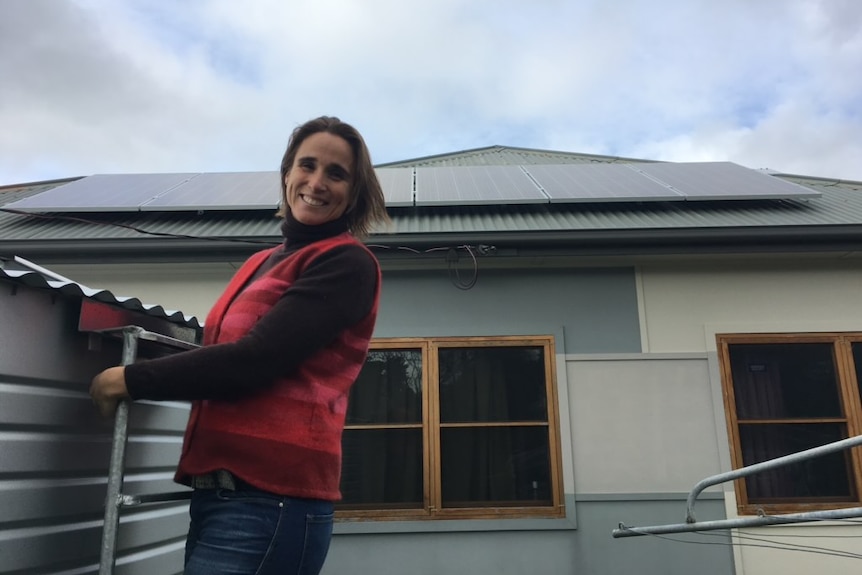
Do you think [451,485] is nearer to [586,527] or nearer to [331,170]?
[586,527]

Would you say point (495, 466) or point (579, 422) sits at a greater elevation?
point (579, 422)

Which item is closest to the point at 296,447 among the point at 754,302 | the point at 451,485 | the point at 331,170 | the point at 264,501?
the point at 264,501

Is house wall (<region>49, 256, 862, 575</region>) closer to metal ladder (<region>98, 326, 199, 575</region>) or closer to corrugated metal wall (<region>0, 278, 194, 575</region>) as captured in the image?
corrugated metal wall (<region>0, 278, 194, 575</region>)

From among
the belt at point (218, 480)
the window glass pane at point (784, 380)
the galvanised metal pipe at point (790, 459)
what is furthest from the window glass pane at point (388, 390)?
the belt at point (218, 480)

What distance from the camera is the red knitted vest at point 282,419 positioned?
142 cm

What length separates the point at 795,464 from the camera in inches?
183

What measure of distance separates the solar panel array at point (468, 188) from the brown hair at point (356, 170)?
11.1ft

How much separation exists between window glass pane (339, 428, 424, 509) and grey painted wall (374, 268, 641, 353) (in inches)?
28.9

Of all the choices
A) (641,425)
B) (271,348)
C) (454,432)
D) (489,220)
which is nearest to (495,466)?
(454,432)

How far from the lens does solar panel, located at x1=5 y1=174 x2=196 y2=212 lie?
17.3 ft

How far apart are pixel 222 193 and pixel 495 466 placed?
332 cm

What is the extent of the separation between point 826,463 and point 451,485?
2.64 m

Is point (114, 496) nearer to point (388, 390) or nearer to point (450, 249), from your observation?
point (388, 390)

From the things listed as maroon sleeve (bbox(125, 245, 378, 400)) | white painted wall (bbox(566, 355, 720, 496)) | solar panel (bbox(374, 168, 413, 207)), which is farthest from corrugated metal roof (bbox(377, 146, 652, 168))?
maroon sleeve (bbox(125, 245, 378, 400))
